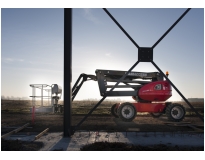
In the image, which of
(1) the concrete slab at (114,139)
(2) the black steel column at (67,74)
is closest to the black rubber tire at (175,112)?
(1) the concrete slab at (114,139)

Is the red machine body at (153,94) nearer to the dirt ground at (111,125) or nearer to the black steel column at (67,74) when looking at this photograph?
the dirt ground at (111,125)

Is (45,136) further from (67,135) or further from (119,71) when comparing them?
(119,71)

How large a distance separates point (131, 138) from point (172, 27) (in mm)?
4480

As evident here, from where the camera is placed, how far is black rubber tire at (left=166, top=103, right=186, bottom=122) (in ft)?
39.9

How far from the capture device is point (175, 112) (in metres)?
12.3

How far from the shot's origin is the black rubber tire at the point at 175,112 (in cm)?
1216

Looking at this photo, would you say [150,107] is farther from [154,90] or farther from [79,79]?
[79,79]

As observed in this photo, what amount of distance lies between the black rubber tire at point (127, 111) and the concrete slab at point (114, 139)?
3.22 m

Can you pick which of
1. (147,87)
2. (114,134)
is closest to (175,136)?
(114,134)

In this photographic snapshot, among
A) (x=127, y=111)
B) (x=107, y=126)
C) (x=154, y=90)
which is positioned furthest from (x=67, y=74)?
(x=154, y=90)

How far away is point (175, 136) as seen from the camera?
25.9 ft

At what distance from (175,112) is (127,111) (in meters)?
2.89

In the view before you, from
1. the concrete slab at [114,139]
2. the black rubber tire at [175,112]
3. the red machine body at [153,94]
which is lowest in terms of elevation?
the concrete slab at [114,139]

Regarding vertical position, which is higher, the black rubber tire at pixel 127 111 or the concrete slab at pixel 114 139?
the black rubber tire at pixel 127 111
